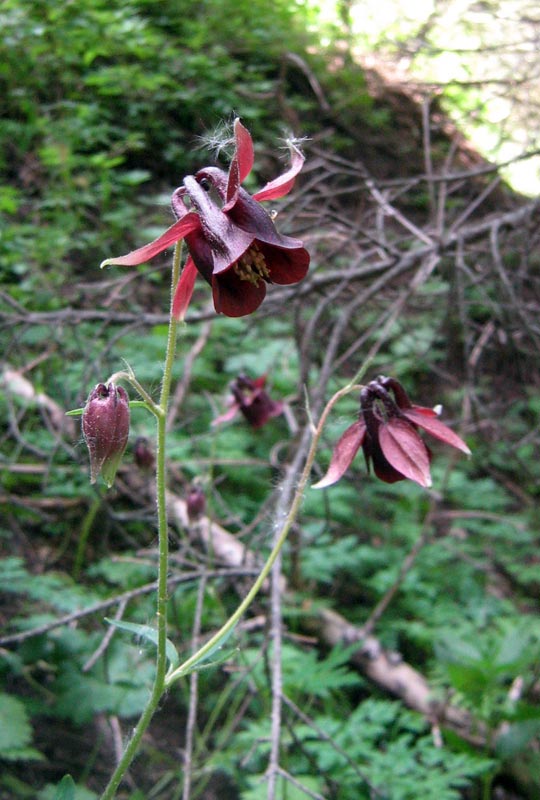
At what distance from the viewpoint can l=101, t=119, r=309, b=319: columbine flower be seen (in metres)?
0.87

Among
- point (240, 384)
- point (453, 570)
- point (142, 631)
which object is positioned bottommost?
point (453, 570)

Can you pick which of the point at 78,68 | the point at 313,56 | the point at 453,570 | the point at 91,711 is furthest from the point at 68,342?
the point at 313,56

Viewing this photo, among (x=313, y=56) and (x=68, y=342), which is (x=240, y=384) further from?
(x=313, y=56)

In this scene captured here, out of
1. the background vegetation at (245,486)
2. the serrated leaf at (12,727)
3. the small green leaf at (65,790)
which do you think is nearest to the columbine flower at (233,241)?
the background vegetation at (245,486)

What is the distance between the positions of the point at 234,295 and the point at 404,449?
42cm

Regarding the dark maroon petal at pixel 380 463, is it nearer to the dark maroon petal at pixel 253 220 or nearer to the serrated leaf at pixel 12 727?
the dark maroon petal at pixel 253 220

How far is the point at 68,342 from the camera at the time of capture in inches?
137

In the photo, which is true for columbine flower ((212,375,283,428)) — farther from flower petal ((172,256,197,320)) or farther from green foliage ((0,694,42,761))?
flower petal ((172,256,197,320))

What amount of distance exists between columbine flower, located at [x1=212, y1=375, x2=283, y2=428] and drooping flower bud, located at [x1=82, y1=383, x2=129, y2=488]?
1.48 metres

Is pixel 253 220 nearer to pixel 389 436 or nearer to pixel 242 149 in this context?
pixel 242 149

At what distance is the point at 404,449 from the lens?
113 centimetres

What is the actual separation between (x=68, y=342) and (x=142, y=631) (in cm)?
276

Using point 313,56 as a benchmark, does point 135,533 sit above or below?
below

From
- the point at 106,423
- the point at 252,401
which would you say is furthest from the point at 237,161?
the point at 252,401
